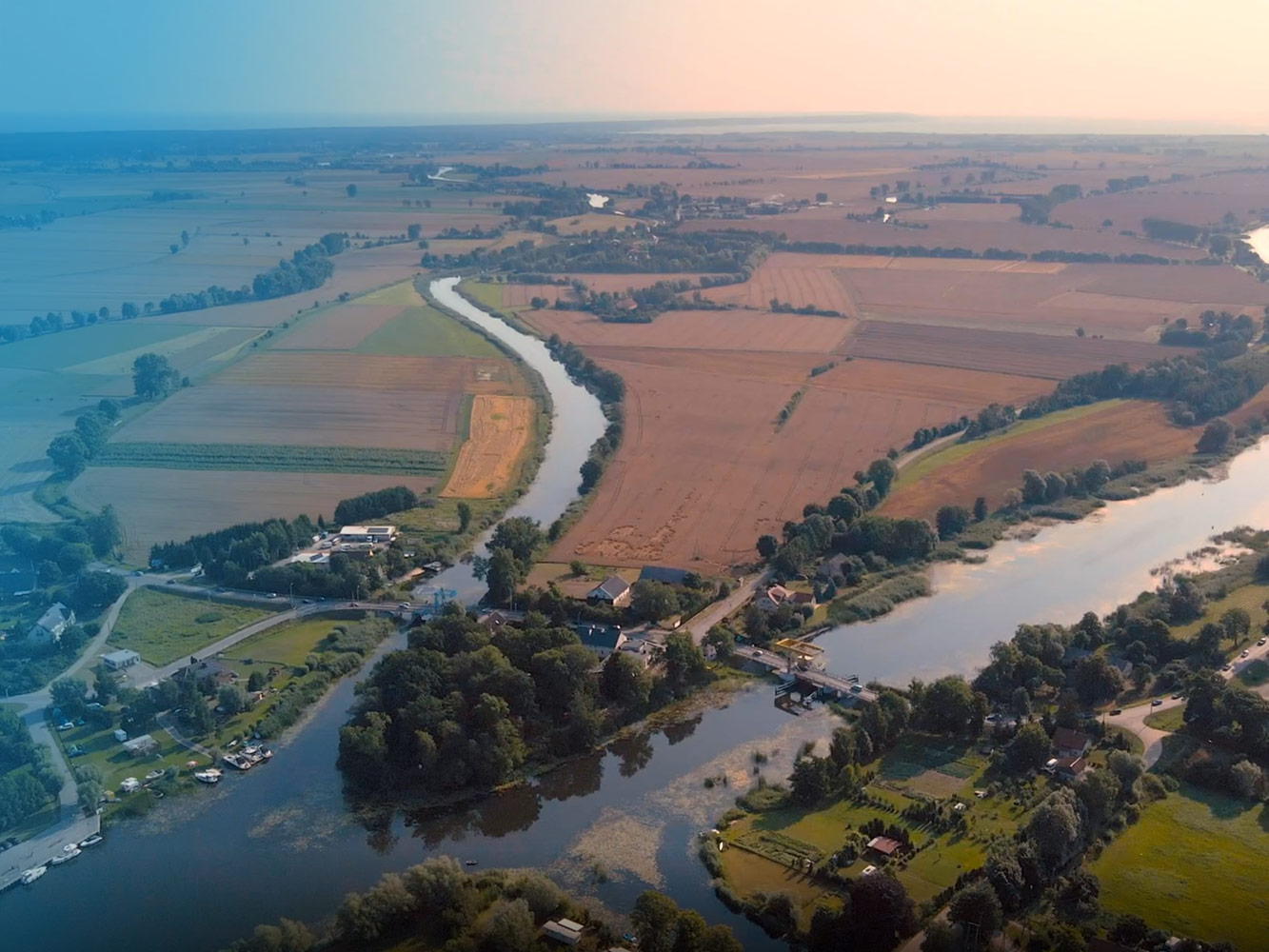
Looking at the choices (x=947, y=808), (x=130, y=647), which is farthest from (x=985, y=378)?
(x=130, y=647)

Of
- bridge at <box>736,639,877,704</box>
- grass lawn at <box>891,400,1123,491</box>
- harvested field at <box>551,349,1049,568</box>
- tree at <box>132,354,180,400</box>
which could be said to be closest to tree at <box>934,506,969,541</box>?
grass lawn at <box>891,400,1123,491</box>

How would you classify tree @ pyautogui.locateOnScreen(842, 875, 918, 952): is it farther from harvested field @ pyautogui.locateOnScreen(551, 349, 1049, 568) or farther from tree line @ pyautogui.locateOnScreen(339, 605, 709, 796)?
harvested field @ pyautogui.locateOnScreen(551, 349, 1049, 568)

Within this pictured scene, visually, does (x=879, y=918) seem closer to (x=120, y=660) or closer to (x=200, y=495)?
(x=120, y=660)

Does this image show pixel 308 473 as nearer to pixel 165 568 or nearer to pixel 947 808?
pixel 165 568

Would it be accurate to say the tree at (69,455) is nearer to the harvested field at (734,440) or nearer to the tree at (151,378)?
the tree at (151,378)

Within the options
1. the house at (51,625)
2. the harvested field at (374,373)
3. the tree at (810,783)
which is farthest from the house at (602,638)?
the harvested field at (374,373)

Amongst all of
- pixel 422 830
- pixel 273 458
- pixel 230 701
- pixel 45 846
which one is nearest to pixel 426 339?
pixel 273 458
